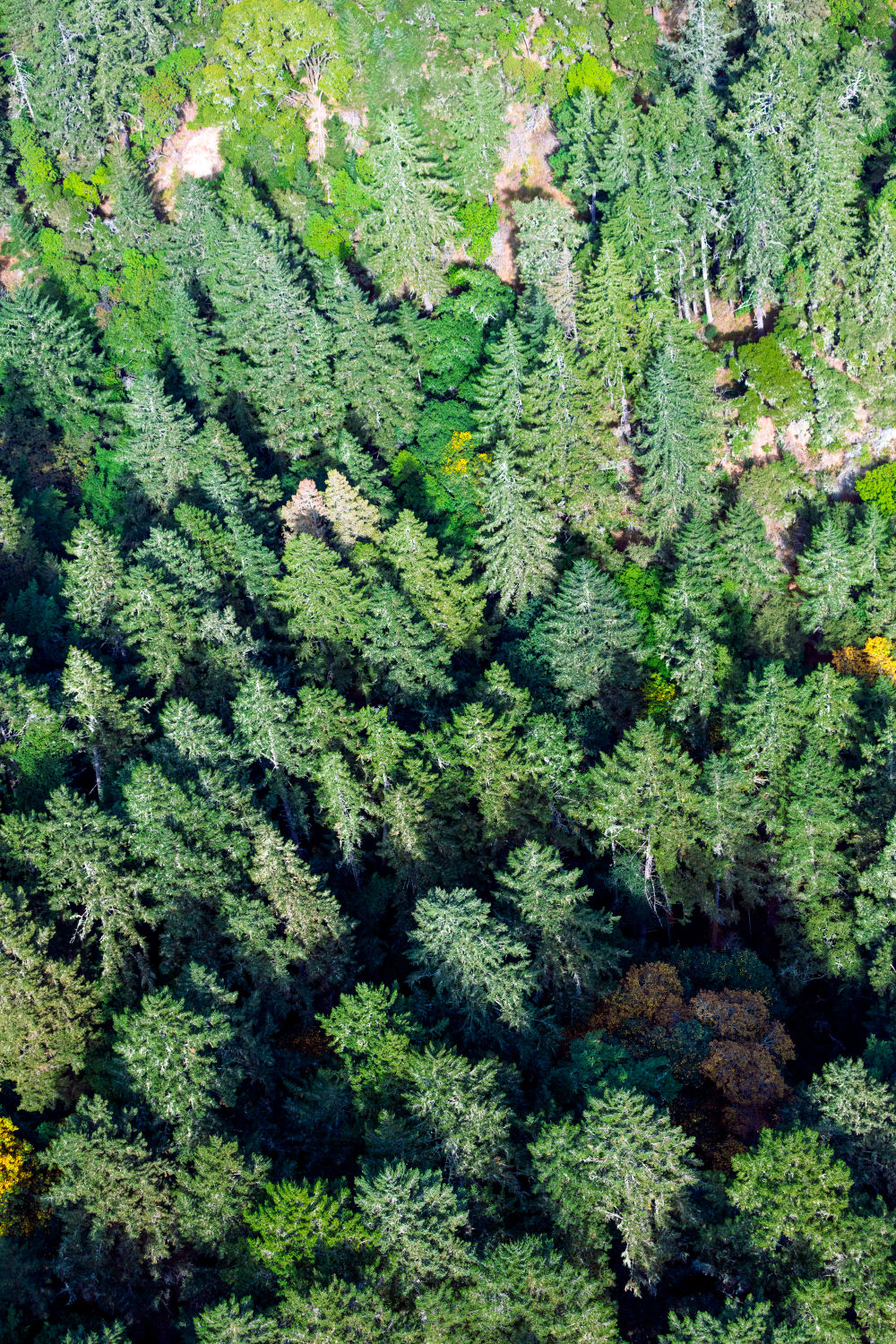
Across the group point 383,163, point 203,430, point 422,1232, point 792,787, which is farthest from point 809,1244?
point 383,163

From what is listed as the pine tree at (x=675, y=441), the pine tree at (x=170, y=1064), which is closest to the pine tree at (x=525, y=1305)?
the pine tree at (x=170, y=1064)

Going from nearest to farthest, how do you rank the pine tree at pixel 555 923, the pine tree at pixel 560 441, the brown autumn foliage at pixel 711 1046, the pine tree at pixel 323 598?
the brown autumn foliage at pixel 711 1046 → the pine tree at pixel 555 923 → the pine tree at pixel 323 598 → the pine tree at pixel 560 441

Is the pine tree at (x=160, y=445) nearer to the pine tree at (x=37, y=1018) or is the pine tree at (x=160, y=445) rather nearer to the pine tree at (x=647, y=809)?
the pine tree at (x=37, y=1018)

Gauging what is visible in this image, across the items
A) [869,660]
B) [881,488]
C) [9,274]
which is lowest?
[9,274]

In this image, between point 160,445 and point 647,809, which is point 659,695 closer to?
point 647,809

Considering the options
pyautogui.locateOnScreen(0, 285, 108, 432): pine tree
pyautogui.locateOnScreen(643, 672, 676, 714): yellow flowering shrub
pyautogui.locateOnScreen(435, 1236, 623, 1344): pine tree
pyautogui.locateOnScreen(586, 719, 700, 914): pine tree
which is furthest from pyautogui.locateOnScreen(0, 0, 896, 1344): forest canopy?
pyautogui.locateOnScreen(643, 672, 676, 714): yellow flowering shrub

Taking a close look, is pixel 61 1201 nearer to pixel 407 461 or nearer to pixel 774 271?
pixel 407 461

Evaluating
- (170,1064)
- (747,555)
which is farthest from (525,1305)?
(747,555)
